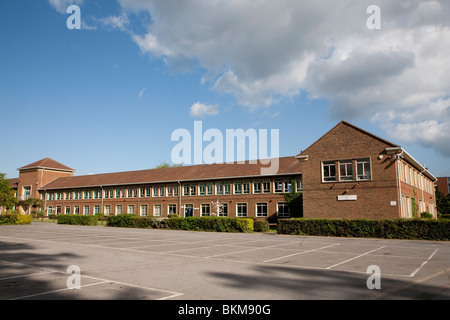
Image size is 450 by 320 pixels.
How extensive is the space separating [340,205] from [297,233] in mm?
6246

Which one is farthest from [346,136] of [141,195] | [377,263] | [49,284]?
Result: [141,195]

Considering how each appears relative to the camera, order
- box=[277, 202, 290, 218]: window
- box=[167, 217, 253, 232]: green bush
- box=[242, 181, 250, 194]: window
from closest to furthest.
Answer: box=[167, 217, 253, 232]: green bush < box=[277, 202, 290, 218]: window < box=[242, 181, 250, 194]: window

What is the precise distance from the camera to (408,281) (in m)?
7.92

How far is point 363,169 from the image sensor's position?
28078 millimetres

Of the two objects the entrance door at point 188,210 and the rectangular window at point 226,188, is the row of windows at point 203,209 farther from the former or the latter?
the rectangular window at point 226,188

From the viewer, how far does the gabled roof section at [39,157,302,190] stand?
40.9 meters

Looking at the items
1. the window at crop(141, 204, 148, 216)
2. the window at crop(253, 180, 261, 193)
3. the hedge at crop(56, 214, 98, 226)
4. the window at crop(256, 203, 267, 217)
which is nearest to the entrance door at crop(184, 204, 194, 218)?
the window at crop(141, 204, 148, 216)

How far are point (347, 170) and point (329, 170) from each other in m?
1.54

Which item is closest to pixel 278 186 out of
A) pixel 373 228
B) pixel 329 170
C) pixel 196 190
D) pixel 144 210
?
pixel 329 170

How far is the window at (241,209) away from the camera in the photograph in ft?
134

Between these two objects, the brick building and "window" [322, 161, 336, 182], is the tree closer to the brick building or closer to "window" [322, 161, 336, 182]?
the brick building

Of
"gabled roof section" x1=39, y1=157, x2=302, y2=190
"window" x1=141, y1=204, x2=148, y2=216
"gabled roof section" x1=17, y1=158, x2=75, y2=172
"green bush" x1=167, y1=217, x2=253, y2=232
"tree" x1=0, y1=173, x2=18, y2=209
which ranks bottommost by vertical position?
"green bush" x1=167, y1=217, x2=253, y2=232

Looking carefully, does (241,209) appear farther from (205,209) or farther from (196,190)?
(196,190)
